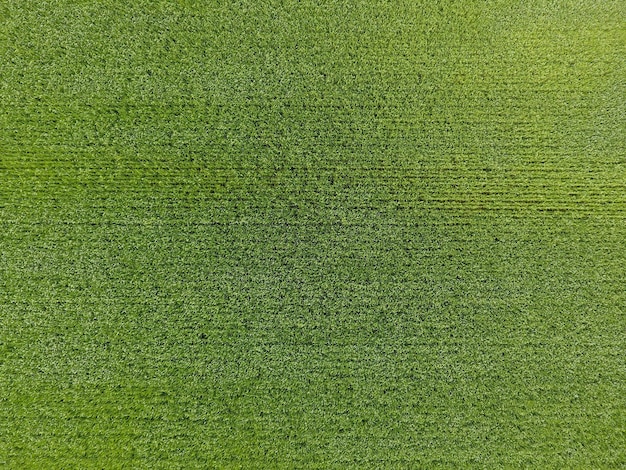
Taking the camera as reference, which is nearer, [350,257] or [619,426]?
[619,426]

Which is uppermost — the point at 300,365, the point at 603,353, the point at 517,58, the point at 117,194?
the point at 517,58

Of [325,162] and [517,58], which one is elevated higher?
[517,58]

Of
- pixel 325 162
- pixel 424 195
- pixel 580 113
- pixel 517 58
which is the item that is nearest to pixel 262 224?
pixel 325 162

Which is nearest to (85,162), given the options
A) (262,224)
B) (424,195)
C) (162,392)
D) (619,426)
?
(262,224)

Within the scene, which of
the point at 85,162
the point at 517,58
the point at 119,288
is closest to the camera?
the point at 119,288

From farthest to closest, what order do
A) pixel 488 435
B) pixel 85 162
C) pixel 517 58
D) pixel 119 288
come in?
1. pixel 517 58
2. pixel 85 162
3. pixel 119 288
4. pixel 488 435

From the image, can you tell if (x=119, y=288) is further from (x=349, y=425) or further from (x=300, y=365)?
(x=349, y=425)
